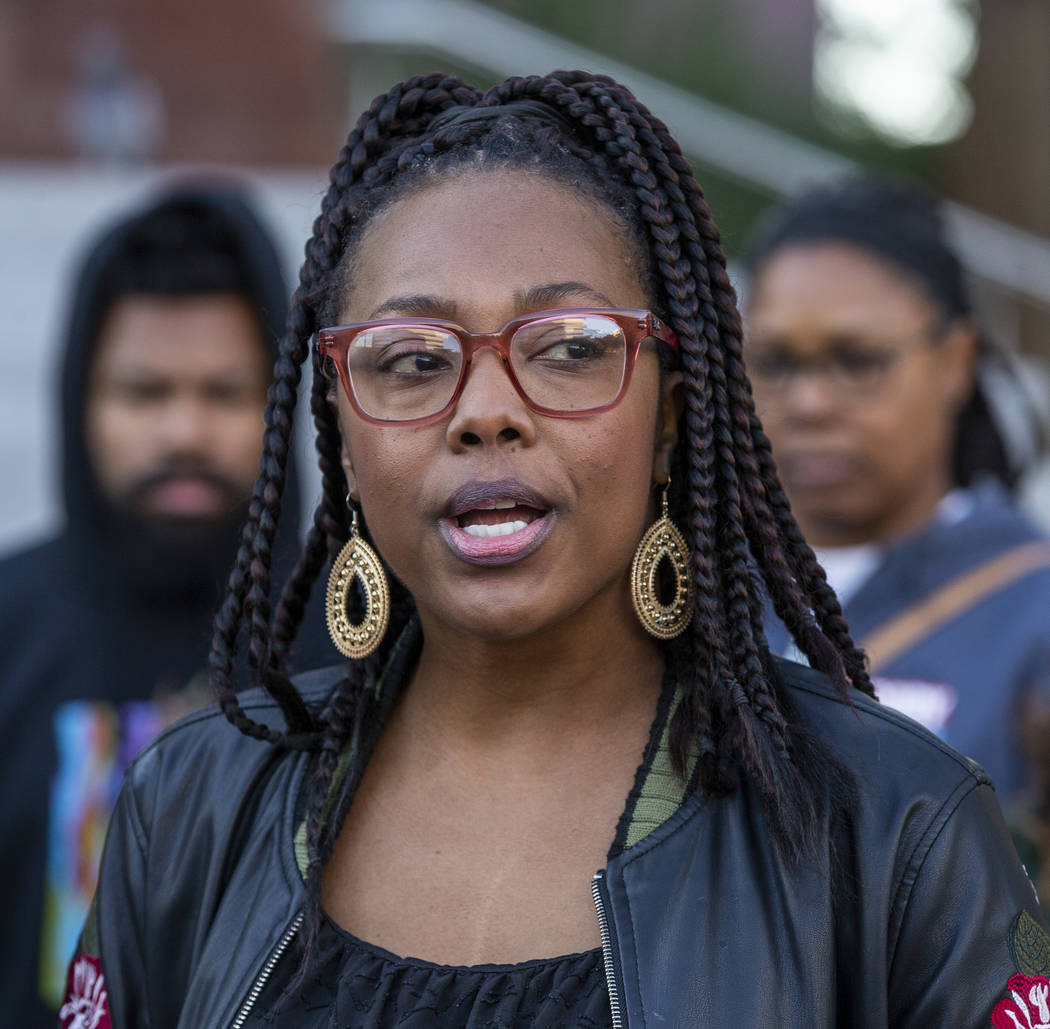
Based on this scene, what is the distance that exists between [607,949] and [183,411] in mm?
2481

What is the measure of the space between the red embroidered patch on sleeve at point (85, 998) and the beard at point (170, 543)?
178 centimetres

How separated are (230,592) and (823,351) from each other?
87.8 inches

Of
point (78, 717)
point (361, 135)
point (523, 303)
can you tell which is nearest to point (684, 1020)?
point (523, 303)

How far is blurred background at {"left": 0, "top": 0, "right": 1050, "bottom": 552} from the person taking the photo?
300 inches

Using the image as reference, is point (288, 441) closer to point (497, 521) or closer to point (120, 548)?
point (497, 521)

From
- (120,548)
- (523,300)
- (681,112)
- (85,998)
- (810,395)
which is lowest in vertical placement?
(85,998)

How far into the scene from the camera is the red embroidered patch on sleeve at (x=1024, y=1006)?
190 cm

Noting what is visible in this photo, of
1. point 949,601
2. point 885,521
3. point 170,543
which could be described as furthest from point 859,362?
point 170,543

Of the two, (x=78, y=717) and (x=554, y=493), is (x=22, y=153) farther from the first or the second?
(x=554, y=493)

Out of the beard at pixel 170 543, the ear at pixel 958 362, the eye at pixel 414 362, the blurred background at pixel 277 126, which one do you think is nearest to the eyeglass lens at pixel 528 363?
the eye at pixel 414 362

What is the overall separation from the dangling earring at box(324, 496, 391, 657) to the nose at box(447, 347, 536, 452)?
1.14 feet

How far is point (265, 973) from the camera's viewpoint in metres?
2.13

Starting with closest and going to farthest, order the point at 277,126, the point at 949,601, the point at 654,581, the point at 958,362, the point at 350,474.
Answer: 1. the point at 654,581
2. the point at 350,474
3. the point at 949,601
4. the point at 958,362
5. the point at 277,126

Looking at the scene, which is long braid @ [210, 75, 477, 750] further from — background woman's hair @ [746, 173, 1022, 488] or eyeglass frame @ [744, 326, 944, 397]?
background woman's hair @ [746, 173, 1022, 488]
